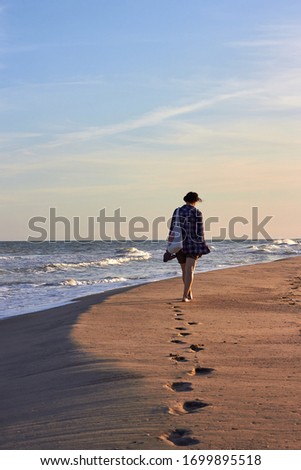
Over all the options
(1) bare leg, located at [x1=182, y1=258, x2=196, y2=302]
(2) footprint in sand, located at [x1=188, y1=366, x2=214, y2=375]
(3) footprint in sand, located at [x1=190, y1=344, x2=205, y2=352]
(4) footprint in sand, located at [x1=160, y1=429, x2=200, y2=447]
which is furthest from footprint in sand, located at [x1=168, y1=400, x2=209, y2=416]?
(1) bare leg, located at [x1=182, y1=258, x2=196, y2=302]

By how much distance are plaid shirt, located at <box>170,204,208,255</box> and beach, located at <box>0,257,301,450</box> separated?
110 centimetres

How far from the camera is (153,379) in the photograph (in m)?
5.49

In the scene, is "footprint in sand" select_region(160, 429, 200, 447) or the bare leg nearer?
"footprint in sand" select_region(160, 429, 200, 447)

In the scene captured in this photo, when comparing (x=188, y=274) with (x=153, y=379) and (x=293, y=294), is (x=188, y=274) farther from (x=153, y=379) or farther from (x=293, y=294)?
(x=153, y=379)

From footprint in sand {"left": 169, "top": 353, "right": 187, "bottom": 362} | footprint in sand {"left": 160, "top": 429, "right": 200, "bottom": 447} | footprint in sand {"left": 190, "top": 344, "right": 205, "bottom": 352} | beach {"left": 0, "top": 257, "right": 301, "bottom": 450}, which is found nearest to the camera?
footprint in sand {"left": 160, "top": 429, "right": 200, "bottom": 447}

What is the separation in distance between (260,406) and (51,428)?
136cm

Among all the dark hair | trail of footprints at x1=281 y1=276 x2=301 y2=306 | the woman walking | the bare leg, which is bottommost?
trail of footprints at x1=281 y1=276 x2=301 y2=306

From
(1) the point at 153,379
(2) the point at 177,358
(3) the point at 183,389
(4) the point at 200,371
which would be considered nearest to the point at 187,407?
(3) the point at 183,389

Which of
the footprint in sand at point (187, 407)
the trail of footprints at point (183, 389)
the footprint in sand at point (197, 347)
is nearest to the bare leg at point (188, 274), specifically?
the trail of footprints at point (183, 389)

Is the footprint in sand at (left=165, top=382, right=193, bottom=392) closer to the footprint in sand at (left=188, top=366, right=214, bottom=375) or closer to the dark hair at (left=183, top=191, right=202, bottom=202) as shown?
the footprint in sand at (left=188, top=366, right=214, bottom=375)

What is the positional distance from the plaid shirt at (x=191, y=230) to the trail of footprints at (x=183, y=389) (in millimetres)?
3013

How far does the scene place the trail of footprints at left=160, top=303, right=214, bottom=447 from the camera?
13.3 ft

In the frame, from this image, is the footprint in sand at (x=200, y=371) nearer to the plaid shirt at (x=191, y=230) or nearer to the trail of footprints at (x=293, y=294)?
the plaid shirt at (x=191, y=230)

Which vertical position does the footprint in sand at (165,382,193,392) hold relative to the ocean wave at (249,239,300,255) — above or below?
above
